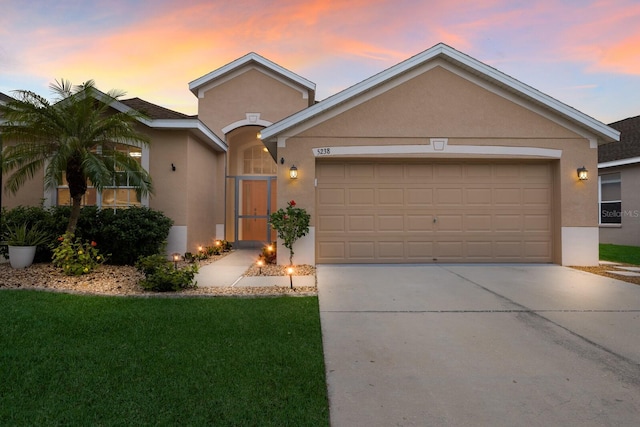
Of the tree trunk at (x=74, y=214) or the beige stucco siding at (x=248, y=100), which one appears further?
the beige stucco siding at (x=248, y=100)

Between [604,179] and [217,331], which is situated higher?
[604,179]

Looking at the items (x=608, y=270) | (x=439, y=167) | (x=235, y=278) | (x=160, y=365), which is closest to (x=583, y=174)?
(x=608, y=270)

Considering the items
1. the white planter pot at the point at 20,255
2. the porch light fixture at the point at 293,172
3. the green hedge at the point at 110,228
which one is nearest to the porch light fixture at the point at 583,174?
the porch light fixture at the point at 293,172

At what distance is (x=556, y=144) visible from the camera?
8.50 meters

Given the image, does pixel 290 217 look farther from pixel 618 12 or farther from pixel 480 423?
pixel 618 12

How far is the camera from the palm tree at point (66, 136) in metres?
6.85

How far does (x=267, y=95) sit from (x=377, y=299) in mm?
10640

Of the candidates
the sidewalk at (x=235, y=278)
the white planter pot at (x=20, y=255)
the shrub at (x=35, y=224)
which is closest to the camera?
the sidewalk at (x=235, y=278)

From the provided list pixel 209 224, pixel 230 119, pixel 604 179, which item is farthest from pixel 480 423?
pixel 604 179

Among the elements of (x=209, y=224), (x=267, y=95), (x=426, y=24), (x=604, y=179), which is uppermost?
(x=426, y=24)

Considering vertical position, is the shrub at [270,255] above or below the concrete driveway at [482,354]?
above

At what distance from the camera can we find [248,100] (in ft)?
44.7

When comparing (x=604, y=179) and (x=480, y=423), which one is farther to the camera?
(x=604, y=179)

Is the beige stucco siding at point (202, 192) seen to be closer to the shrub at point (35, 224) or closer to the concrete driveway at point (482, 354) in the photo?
the shrub at point (35, 224)
